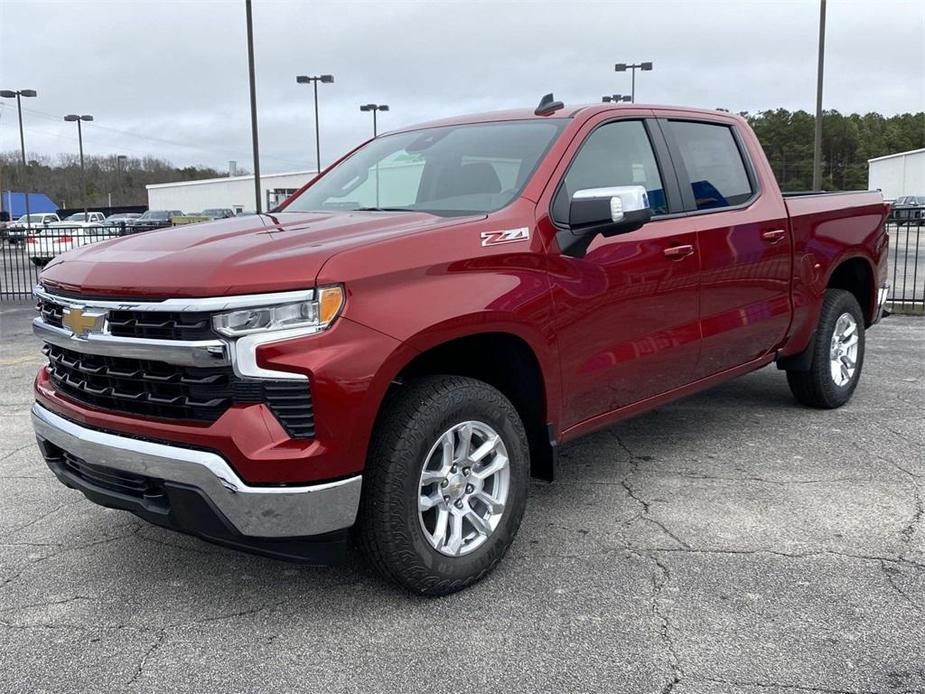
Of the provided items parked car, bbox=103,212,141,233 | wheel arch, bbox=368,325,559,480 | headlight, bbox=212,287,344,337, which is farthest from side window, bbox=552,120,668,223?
parked car, bbox=103,212,141,233

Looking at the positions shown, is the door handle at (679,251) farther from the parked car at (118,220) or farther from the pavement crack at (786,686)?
the parked car at (118,220)

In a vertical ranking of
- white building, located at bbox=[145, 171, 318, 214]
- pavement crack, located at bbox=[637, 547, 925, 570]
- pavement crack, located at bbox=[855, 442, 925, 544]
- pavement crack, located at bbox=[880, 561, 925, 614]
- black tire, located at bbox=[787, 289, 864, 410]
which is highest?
white building, located at bbox=[145, 171, 318, 214]

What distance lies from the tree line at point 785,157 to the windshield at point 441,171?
80.3m

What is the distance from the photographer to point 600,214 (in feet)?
11.5

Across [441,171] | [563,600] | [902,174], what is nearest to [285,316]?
[563,600]

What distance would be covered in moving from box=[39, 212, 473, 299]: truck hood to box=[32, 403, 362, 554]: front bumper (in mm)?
525

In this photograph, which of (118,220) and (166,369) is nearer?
(166,369)

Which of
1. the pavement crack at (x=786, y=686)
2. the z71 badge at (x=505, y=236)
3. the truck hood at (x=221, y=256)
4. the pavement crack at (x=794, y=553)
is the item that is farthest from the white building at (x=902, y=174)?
the pavement crack at (x=786, y=686)

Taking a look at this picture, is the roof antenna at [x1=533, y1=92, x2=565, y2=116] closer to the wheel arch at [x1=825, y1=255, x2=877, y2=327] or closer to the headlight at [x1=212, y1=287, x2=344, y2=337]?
the headlight at [x1=212, y1=287, x2=344, y2=337]

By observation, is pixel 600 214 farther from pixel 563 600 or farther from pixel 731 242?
pixel 563 600

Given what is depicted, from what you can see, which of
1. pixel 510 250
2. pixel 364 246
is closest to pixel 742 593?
pixel 510 250

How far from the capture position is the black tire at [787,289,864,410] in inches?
220

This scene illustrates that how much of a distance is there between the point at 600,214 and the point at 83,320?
6.61ft

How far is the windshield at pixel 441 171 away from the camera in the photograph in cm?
378
